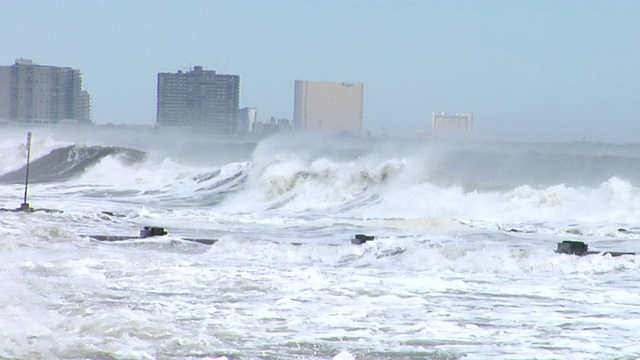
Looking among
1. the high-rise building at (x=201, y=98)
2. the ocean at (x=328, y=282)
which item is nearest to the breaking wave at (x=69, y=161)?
the ocean at (x=328, y=282)

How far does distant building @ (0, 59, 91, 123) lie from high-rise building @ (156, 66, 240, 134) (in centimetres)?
901

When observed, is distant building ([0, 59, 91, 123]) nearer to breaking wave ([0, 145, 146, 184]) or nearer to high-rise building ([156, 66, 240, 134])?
high-rise building ([156, 66, 240, 134])

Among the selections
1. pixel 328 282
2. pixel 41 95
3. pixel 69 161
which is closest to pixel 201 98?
pixel 41 95

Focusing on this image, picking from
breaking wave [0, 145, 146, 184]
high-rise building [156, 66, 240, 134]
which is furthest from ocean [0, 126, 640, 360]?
high-rise building [156, 66, 240, 134]

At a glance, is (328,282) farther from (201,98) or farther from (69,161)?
(201,98)

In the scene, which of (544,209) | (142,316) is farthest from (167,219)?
(142,316)

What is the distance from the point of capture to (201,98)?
112375mm

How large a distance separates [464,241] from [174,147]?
4588 centimetres

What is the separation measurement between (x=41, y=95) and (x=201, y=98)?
54.0 feet

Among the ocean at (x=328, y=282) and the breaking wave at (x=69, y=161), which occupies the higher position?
the ocean at (x=328, y=282)

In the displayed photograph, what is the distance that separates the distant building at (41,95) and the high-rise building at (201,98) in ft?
29.5

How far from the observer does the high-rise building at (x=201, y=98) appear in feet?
355

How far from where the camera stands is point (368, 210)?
29625mm

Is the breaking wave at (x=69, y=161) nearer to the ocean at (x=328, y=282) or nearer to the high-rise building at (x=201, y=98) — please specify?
the ocean at (x=328, y=282)
